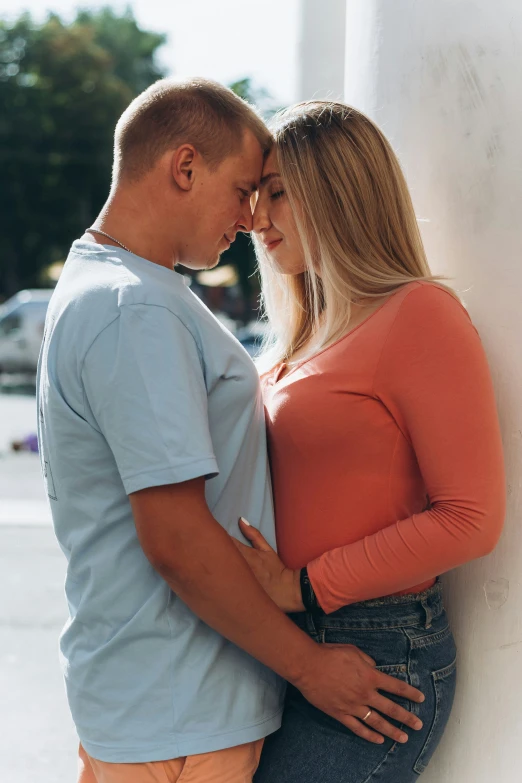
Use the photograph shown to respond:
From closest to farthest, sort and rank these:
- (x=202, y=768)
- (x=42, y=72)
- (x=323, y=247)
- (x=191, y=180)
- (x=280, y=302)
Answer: (x=202, y=768), (x=191, y=180), (x=323, y=247), (x=280, y=302), (x=42, y=72)

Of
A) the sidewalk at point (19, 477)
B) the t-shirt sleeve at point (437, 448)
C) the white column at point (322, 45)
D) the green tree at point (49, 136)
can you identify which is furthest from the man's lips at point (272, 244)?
the green tree at point (49, 136)

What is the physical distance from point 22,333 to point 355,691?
16302 millimetres

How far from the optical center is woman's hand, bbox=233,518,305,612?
172 centimetres

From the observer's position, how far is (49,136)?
28688mm

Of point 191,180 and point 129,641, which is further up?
point 191,180

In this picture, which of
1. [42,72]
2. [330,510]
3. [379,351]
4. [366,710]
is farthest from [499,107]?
[42,72]

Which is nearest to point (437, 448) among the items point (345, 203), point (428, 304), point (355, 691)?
point (428, 304)

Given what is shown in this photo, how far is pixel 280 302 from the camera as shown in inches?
92.6

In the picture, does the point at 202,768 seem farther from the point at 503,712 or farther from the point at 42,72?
the point at 42,72

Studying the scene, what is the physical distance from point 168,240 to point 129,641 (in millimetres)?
786

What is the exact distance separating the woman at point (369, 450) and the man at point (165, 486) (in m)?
0.07

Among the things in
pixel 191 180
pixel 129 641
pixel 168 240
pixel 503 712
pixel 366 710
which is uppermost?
pixel 191 180

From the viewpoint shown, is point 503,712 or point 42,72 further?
point 42,72

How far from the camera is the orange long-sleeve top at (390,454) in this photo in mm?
1599
